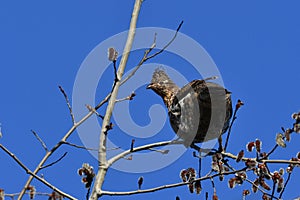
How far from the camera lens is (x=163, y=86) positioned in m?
7.09

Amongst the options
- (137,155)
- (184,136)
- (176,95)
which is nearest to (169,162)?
(137,155)

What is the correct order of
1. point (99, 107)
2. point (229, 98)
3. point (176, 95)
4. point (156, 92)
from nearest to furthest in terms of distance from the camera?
point (99, 107) → point (229, 98) → point (176, 95) → point (156, 92)

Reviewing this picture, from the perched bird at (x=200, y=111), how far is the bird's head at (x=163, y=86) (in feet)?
0.71

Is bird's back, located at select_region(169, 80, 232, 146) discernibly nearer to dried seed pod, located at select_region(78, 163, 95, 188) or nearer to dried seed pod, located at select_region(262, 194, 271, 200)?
dried seed pod, located at select_region(262, 194, 271, 200)

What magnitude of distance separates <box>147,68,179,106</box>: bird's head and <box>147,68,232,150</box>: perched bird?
8.6 inches

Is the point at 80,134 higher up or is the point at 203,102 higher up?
the point at 203,102

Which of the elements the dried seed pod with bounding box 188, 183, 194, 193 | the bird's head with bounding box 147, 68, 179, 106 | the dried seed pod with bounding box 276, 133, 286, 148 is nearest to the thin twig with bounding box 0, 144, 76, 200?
the dried seed pod with bounding box 188, 183, 194, 193

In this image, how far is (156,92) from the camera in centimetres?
717

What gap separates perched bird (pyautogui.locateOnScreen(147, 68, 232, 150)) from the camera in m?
5.84

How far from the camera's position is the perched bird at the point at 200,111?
5.84m

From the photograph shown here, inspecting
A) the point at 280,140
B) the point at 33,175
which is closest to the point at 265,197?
the point at 280,140

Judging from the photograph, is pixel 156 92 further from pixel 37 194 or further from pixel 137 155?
pixel 37 194

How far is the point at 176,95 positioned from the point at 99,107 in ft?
6.28

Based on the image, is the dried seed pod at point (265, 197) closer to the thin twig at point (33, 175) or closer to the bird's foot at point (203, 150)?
the bird's foot at point (203, 150)
